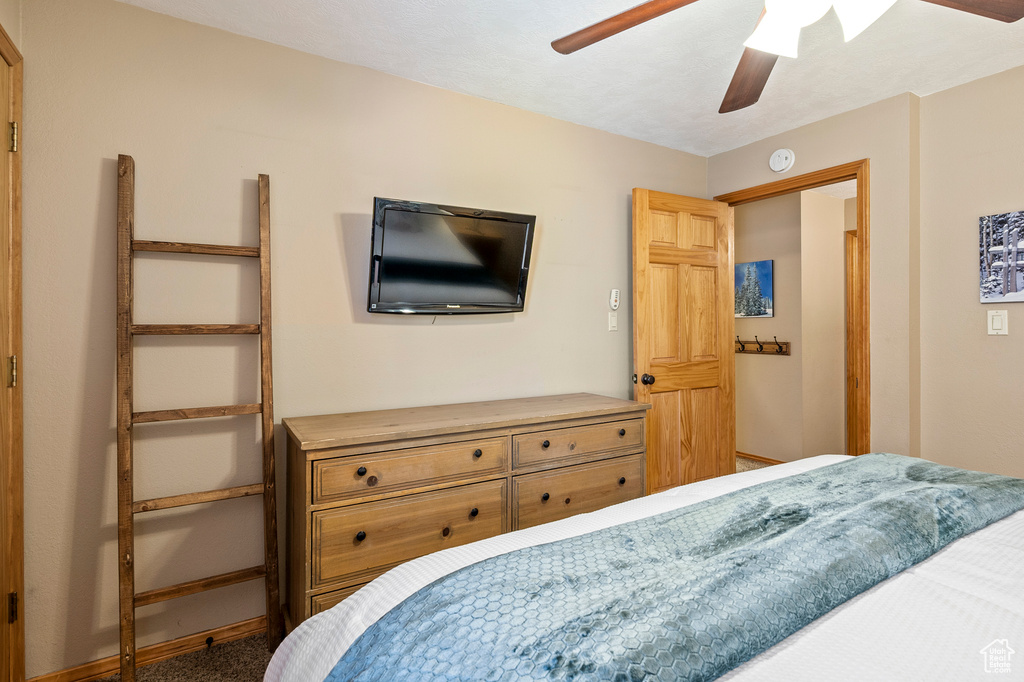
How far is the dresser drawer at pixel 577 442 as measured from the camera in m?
2.32

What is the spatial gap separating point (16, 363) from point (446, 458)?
150cm

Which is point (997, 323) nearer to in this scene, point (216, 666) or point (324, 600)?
point (324, 600)

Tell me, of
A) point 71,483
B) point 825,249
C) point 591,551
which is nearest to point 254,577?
point 71,483

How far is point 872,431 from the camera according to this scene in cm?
288

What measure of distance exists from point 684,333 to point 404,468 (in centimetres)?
212

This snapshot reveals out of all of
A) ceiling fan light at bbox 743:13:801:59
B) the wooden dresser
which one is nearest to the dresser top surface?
the wooden dresser

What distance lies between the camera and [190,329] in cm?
199

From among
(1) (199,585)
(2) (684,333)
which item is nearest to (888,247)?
(2) (684,333)

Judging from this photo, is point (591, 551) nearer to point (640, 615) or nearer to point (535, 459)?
point (640, 615)

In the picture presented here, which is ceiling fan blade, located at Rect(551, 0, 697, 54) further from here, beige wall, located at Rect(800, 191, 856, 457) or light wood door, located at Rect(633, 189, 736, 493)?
beige wall, located at Rect(800, 191, 856, 457)

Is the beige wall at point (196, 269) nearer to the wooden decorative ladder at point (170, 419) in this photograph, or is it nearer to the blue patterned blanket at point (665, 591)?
the wooden decorative ladder at point (170, 419)

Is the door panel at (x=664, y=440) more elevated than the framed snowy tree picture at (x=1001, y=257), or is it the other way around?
the framed snowy tree picture at (x=1001, y=257)

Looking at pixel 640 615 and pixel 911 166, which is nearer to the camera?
pixel 640 615

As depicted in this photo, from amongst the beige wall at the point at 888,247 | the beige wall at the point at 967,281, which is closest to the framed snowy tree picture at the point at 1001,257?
the beige wall at the point at 967,281
